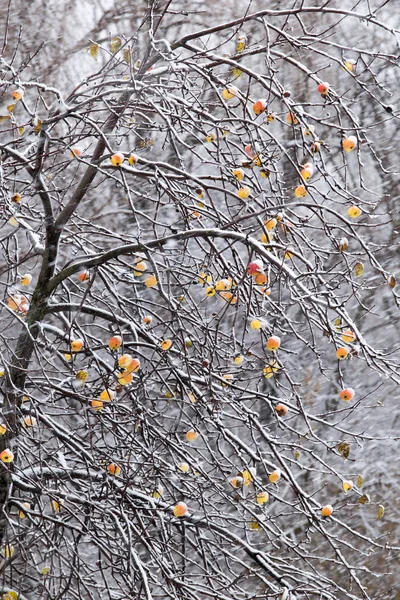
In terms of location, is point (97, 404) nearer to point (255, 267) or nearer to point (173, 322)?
point (173, 322)

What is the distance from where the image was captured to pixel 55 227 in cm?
265

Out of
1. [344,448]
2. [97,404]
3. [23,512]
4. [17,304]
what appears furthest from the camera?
[23,512]

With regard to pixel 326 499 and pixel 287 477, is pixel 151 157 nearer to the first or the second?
pixel 326 499

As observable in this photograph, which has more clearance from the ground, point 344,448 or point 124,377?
point 124,377

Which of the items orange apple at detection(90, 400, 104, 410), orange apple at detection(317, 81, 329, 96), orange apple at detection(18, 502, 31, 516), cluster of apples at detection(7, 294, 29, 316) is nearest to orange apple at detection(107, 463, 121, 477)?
orange apple at detection(90, 400, 104, 410)

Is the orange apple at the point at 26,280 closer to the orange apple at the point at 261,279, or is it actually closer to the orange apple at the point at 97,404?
the orange apple at the point at 97,404

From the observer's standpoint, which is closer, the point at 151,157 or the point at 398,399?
the point at 151,157

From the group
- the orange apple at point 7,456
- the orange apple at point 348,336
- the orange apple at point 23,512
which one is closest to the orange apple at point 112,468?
the orange apple at point 7,456

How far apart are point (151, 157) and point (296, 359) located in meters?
2.10

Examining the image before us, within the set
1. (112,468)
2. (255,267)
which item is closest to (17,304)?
(112,468)

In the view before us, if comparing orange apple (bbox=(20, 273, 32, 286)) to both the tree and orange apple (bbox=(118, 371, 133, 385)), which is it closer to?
the tree

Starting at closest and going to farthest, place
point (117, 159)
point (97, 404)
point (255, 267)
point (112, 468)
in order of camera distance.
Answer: point (255, 267) < point (117, 159) < point (97, 404) < point (112, 468)

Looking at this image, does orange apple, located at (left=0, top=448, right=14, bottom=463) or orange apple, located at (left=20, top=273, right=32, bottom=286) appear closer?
orange apple, located at (left=0, top=448, right=14, bottom=463)

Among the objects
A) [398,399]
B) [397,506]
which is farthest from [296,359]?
[397,506]
